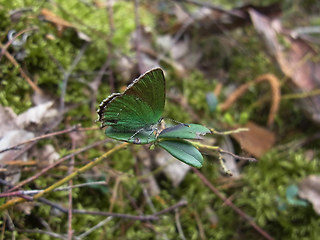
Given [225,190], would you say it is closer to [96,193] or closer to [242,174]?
[242,174]

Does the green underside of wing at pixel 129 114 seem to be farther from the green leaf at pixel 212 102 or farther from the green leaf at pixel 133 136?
the green leaf at pixel 212 102

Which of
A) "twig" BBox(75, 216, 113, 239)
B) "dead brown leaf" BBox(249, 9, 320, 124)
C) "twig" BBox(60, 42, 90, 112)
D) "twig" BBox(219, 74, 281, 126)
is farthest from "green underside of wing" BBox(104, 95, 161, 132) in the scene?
"dead brown leaf" BBox(249, 9, 320, 124)

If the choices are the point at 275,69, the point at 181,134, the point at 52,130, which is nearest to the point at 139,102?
the point at 181,134

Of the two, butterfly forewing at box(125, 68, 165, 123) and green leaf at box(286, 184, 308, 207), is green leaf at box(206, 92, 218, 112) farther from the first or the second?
Answer: butterfly forewing at box(125, 68, 165, 123)

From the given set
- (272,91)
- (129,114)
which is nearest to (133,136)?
(129,114)

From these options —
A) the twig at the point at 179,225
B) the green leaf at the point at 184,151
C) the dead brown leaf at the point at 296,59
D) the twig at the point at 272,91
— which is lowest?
the twig at the point at 179,225

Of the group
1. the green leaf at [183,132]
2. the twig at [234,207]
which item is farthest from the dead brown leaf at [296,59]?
the green leaf at [183,132]

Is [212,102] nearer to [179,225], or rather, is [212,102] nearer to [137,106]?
[179,225]
